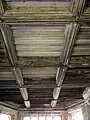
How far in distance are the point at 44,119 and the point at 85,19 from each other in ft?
14.2

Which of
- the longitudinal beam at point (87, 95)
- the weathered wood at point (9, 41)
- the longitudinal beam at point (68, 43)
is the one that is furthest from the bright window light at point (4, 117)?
the weathered wood at point (9, 41)

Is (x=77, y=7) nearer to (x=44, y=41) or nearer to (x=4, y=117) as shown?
(x=44, y=41)

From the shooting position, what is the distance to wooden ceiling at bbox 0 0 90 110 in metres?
1.64

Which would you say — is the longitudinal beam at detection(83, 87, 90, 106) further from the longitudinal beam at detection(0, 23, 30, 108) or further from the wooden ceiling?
the longitudinal beam at detection(0, 23, 30, 108)

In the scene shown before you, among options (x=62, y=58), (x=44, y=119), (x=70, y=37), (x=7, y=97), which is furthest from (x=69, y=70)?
(x=44, y=119)

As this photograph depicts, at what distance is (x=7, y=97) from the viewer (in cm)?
428

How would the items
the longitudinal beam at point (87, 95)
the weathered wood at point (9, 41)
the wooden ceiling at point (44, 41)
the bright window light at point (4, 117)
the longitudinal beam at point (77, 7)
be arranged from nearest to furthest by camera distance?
the longitudinal beam at point (77, 7) → the wooden ceiling at point (44, 41) → the weathered wood at point (9, 41) → the longitudinal beam at point (87, 95) → the bright window light at point (4, 117)

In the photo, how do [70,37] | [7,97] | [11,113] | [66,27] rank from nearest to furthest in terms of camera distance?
[66,27] < [70,37] < [7,97] < [11,113]

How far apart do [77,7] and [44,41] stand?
0.69 meters

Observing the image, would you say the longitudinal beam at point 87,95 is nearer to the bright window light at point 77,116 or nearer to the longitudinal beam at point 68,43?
the bright window light at point 77,116

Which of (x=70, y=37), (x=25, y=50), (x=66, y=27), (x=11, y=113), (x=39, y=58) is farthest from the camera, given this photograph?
(x=11, y=113)

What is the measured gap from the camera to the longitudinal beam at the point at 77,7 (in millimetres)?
1471

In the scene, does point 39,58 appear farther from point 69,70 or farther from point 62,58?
point 69,70

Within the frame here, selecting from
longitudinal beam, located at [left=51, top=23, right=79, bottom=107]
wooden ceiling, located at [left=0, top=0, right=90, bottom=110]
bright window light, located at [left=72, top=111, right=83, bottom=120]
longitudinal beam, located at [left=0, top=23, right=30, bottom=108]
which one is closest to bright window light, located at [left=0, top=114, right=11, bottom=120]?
wooden ceiling, located at [left=0, top=0, right=90, bottom=110]
